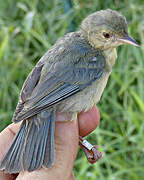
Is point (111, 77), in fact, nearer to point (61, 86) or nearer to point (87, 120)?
point (87, 120)

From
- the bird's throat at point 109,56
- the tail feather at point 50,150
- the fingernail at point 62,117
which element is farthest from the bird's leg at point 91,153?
the bird's throat at point 109,56

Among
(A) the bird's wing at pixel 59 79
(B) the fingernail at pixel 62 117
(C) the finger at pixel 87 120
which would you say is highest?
(A) the bird's wing at pixel 59 79

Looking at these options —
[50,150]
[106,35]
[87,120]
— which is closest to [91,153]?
[87,120]

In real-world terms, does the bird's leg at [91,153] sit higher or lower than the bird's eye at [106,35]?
lower


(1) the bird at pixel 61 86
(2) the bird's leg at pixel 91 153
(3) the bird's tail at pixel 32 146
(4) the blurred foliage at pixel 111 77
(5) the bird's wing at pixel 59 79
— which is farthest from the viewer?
(4) the blurred foliage at pixel 111 77

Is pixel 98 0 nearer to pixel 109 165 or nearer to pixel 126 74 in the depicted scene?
pixel 126 74

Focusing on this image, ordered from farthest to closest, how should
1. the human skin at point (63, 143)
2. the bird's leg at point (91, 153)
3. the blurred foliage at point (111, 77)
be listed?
the blurred foliage at point (111, 77) → the bird's leg at point (91, 153) → the human skin at point (63, 143)

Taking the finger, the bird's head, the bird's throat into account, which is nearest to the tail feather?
the finger

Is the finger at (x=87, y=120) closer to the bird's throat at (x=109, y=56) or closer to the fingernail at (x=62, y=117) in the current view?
the fingernail at (x=62, y=117)

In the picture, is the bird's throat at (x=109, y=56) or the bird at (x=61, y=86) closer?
the bird at (x=61, y=86)
